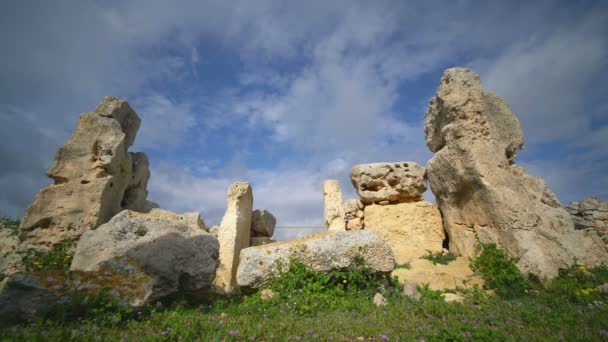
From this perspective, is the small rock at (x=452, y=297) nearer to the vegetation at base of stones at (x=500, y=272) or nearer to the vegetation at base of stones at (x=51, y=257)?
the vegetation at base of stones at (x=500, y=272)

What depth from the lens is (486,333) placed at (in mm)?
3307

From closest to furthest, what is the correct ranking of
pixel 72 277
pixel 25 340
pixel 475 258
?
1. pixel 25 340
2. pixel 72 277
3. pixel 475 258

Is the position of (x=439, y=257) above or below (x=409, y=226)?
below

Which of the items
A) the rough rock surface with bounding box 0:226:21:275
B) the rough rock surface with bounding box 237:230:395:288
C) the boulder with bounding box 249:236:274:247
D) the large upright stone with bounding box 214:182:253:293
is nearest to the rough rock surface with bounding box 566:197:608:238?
the rough rock surface with bounding box 237:230:395:288

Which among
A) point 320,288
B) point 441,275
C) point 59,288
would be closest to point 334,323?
point 320,288

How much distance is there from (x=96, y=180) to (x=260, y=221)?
5.97 meters

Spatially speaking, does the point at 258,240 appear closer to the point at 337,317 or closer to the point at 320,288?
the point at 320,288

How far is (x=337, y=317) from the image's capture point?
15.2ft

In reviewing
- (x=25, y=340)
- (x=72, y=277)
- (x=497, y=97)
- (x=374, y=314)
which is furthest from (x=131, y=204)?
(x=497, y=97)

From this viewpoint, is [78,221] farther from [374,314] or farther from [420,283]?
[420,283]

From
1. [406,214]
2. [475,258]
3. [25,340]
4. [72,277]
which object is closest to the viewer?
[25,340]

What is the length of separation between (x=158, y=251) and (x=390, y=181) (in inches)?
321

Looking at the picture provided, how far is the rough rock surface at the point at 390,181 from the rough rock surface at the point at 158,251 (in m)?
6.54

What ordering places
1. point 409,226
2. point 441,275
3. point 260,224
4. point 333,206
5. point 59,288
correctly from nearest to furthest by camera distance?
point 59,288 → point 441,275 → point 409,226 → point 333,206 → point 260,224
